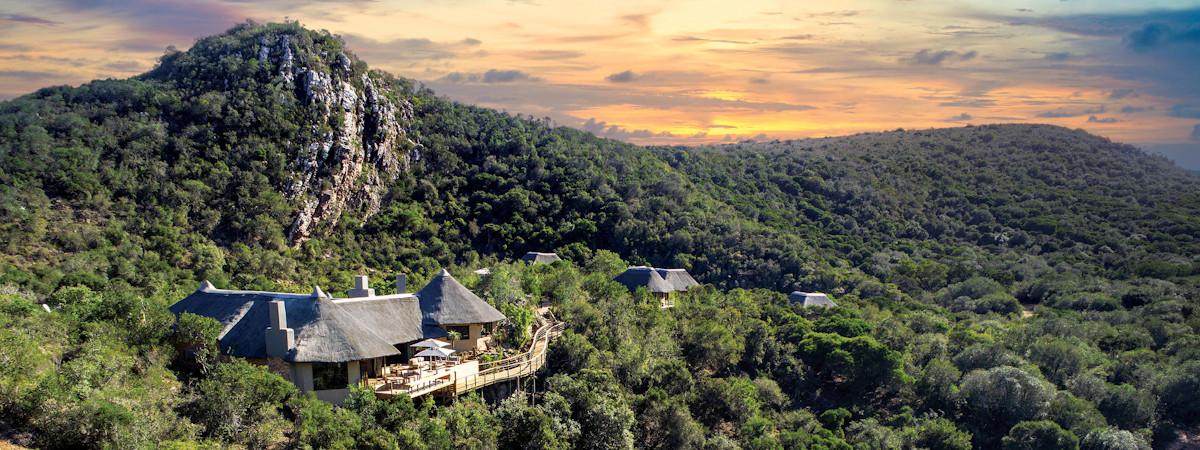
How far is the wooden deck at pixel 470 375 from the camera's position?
24266 mm

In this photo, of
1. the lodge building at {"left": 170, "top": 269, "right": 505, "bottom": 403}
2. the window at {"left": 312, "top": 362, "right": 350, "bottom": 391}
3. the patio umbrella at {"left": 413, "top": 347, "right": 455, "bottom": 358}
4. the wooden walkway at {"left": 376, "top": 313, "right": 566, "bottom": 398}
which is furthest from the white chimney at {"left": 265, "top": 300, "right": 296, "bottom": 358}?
the patio umbrella at {"left": 413, "top": 347, "right": 455, "bottom": 358}

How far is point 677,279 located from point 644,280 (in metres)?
4.76

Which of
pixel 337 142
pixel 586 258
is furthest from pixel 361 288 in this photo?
pixel 337 142

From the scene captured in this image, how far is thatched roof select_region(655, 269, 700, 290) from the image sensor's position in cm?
5241

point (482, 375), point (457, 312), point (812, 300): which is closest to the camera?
point (482, 375)

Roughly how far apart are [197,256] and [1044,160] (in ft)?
367

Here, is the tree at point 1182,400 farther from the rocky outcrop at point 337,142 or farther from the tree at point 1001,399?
the rocky outcrop at point 337,142

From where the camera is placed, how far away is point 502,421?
83.7 ft

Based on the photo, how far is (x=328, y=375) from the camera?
24.5 meters

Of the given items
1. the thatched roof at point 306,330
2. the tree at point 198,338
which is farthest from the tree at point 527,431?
the tree at point 198,338

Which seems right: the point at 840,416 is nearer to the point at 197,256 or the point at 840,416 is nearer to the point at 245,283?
the point at 245,283

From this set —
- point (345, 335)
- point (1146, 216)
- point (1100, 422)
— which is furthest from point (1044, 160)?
point (345, 335)

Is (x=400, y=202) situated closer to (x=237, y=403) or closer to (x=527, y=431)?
(x=527, y=431)

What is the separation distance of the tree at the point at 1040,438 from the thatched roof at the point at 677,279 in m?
20.6
